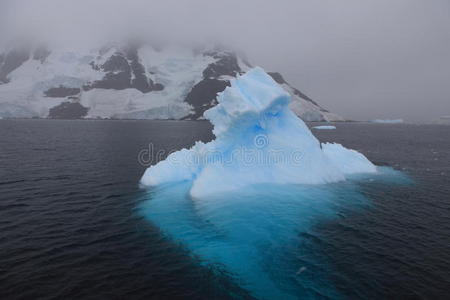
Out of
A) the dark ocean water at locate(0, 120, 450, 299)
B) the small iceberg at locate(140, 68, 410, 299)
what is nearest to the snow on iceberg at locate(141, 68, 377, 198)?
the small iceberg at locate(140, 68, 410, 299)

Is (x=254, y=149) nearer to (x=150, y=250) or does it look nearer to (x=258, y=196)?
(x=258, y=196)

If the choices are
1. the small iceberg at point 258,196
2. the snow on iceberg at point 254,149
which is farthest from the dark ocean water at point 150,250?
the snow on iceberg at point 254,149

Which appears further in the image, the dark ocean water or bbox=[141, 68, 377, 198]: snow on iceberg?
bbox=[141, 68, 377, 198]: snow on iceberg

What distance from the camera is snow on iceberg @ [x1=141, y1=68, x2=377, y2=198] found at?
89.5 ft

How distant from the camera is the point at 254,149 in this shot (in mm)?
28672

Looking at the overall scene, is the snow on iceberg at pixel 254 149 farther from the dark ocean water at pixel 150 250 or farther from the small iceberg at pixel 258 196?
the dark ocean water at pixel 150 250

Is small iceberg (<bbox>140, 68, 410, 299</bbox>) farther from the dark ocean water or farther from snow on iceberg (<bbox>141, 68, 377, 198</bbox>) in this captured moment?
the dark ocean water

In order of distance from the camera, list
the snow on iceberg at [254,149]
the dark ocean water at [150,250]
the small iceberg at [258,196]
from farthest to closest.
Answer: the snow on iceberg at [254,149] < the small iceberg at [258,196] < the dark ocean water at [150,250]

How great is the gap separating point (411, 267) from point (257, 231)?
782cm

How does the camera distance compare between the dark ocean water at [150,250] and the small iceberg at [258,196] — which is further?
the small iceberg at [258,196]

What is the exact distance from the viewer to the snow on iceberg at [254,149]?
27281 millimetres

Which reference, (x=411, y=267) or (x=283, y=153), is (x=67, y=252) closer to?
(x=411, y=267)

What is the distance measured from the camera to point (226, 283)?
12586 millimetres

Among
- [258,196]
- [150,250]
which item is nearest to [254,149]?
[258,196]
